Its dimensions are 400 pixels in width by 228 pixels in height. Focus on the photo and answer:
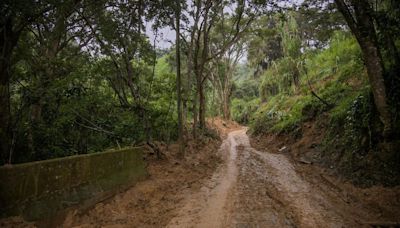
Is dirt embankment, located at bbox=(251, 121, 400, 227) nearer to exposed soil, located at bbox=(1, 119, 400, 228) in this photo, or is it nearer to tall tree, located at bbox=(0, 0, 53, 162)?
exposed soil, located at bbox=(1, 119, 400, 228)

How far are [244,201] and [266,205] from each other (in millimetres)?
514

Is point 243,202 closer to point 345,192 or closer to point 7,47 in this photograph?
point 345,192

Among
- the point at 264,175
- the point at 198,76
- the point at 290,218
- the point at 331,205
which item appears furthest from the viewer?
the point at 198,76

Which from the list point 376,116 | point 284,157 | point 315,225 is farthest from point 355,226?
point 284,157

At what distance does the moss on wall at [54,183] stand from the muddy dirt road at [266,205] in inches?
67.9

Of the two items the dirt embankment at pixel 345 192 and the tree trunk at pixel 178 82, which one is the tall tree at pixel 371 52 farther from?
the tree trunk at pixel 178 82

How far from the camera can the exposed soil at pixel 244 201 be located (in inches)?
191

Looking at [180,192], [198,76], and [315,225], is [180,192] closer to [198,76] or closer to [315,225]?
[315,225]

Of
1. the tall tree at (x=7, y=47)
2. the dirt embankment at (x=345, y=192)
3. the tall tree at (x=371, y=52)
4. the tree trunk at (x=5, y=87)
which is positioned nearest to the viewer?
the dirt embankment at (x=345, y=192)

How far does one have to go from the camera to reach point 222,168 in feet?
32.9

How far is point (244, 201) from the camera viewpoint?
596cm

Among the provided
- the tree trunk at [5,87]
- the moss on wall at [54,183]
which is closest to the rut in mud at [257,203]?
the moss on wall at [54,183]

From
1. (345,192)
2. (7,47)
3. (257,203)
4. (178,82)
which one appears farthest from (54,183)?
(178,82)

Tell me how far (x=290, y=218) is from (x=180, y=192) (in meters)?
3.02
